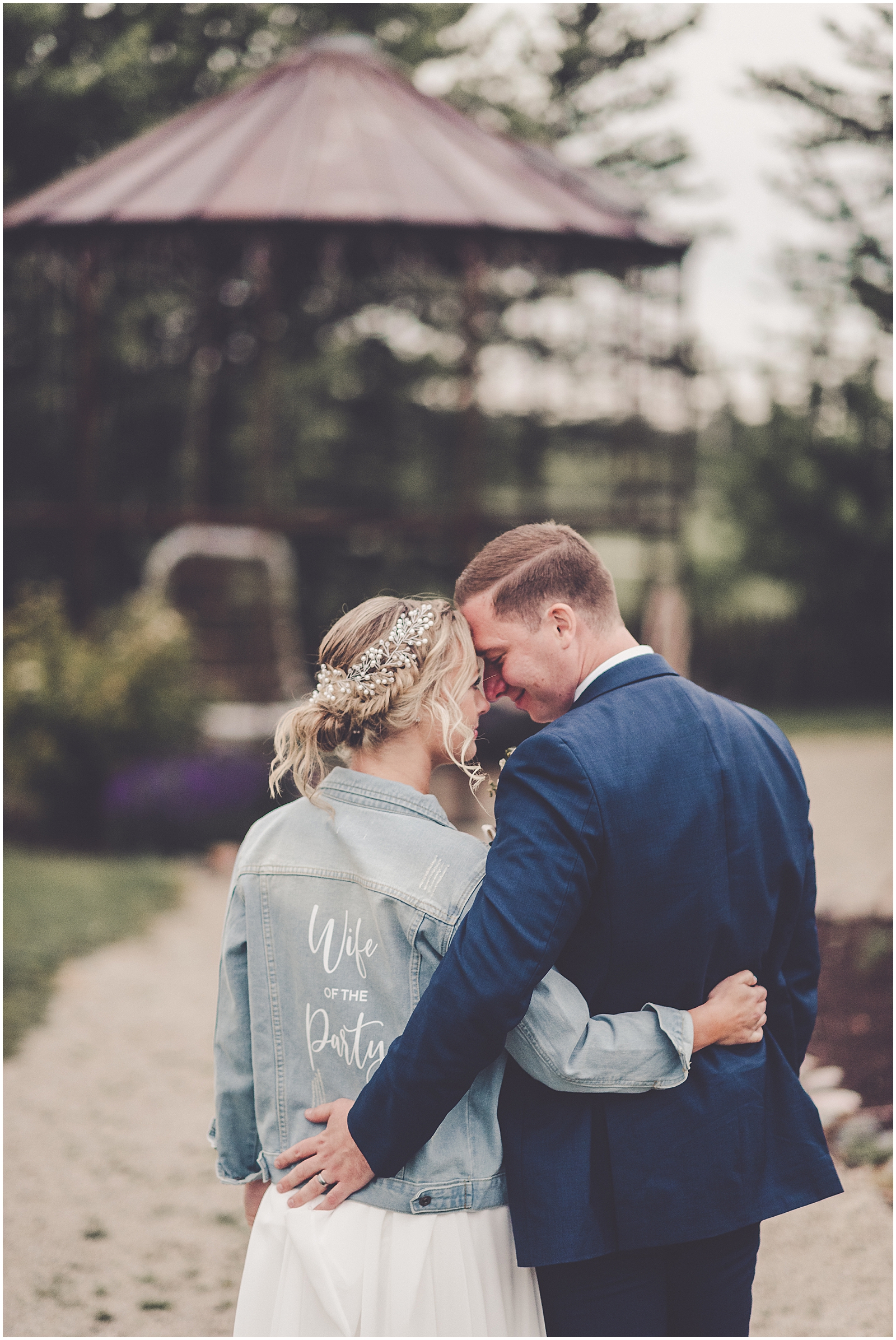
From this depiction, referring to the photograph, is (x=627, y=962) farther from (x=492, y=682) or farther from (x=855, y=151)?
(x=855, y=151)

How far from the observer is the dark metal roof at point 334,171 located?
8719 mm

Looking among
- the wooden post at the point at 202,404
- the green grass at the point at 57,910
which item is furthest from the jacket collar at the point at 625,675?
the wooden post at the point at 202,404

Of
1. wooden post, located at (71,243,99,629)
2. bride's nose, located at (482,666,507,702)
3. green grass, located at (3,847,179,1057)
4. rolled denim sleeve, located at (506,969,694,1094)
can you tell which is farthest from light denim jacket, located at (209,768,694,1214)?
wooden post, located at (71,243,99,629)

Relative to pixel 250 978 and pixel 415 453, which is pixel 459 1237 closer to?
pixel 250 978

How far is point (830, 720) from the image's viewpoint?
15.1m

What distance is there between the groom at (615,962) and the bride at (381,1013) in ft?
0.20

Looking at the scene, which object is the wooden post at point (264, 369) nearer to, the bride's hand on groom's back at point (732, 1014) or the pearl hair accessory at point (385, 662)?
the pearl hair accessory at point (385, 662)

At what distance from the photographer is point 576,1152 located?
2008 millimetres

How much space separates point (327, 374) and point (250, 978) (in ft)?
44.9

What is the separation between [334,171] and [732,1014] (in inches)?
336

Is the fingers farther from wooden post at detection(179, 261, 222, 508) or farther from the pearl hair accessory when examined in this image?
wooden post at detection(179, 261, 222, 508)

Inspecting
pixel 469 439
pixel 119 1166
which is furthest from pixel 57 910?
pixel 469 439

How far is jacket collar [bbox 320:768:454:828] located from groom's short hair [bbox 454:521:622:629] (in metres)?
0.40

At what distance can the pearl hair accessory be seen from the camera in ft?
6.90
